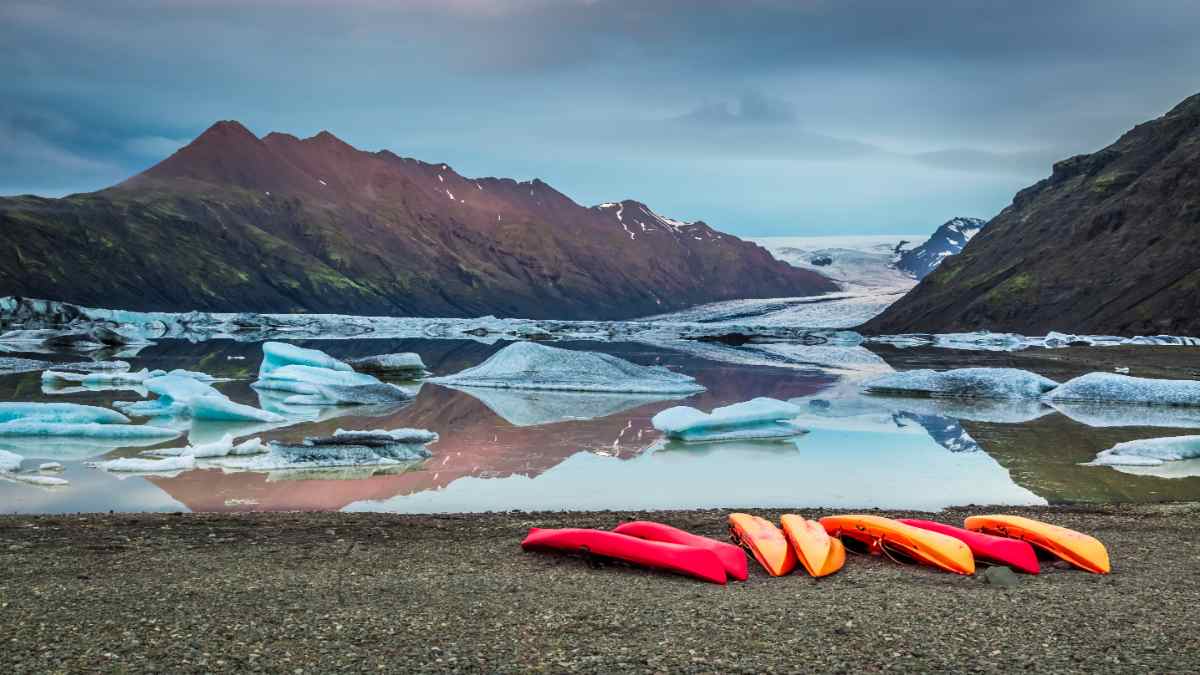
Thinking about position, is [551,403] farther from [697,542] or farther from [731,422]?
[697,542]

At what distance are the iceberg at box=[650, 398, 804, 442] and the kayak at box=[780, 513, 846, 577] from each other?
8271 millimetres

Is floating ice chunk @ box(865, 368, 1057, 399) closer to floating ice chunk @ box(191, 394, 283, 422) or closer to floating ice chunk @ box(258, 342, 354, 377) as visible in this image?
floating ice chunk @ box(258, 342, 354, 377)

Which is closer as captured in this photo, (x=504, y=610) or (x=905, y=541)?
(x=504, y=610)

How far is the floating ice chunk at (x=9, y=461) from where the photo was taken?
12242 mm

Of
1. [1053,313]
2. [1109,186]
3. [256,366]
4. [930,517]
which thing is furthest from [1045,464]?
[1109,186]

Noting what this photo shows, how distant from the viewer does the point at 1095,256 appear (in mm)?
75250

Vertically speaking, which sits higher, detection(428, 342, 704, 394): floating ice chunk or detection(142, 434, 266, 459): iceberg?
detection(428, 342, 704, 394): floating ice chunk

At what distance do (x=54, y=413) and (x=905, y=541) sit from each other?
14076mm

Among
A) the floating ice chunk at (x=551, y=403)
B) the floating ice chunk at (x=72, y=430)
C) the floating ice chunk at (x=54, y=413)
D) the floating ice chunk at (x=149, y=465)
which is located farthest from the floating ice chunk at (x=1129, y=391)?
the floating ice chunk at (x=54, y=413)

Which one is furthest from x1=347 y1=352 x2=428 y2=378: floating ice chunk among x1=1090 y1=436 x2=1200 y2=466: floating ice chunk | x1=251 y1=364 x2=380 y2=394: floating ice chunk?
x1=1090 y1=436 x2=1200 y2=466: floating ice chunk

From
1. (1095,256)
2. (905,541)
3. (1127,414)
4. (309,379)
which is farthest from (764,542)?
(1095,256)

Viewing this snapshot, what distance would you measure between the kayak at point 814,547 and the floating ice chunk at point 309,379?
52.6 feet

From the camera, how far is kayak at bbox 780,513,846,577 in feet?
23.9

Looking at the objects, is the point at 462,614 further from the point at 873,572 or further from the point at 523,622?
the point at 873,572
